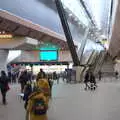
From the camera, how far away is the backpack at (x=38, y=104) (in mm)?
9559

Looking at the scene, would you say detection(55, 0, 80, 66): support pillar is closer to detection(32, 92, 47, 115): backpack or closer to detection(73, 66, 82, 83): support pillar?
detection(73, 66, 82, 83): support pillar

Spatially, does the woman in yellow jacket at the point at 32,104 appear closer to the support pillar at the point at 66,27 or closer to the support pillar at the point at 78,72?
the support pillar at the point at 66,27

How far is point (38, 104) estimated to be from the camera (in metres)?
9.59

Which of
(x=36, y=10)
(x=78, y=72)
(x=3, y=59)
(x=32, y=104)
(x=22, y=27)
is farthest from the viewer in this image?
(x=3, y=59)

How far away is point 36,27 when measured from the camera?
35938mm

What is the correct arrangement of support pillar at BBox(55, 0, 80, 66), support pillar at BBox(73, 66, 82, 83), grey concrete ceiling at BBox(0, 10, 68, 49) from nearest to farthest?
grey concrete ceiling at BBox(0, 10, 68, 49) < support pillar at BBox(55, 0, 80, 66) < support pillar at BBox(73, 66, 82, 83)

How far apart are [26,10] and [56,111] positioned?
832 inches

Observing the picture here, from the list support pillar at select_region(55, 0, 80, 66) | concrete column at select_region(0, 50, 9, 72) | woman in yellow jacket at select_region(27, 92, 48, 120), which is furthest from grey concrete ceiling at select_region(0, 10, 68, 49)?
woman in yellow jacket at select_region(27, 92, 48, 120)

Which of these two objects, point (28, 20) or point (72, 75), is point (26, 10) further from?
point (72, 75)

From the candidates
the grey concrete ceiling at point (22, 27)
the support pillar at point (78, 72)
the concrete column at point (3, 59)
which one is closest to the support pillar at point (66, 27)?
the support pillar at point (78, 72)

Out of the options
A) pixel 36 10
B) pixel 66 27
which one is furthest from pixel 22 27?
pixel 66 27

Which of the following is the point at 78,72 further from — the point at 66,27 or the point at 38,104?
the point at 38,104

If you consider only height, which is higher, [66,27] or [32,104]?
[66,27]

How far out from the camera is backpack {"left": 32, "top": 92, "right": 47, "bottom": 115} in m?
9.56
